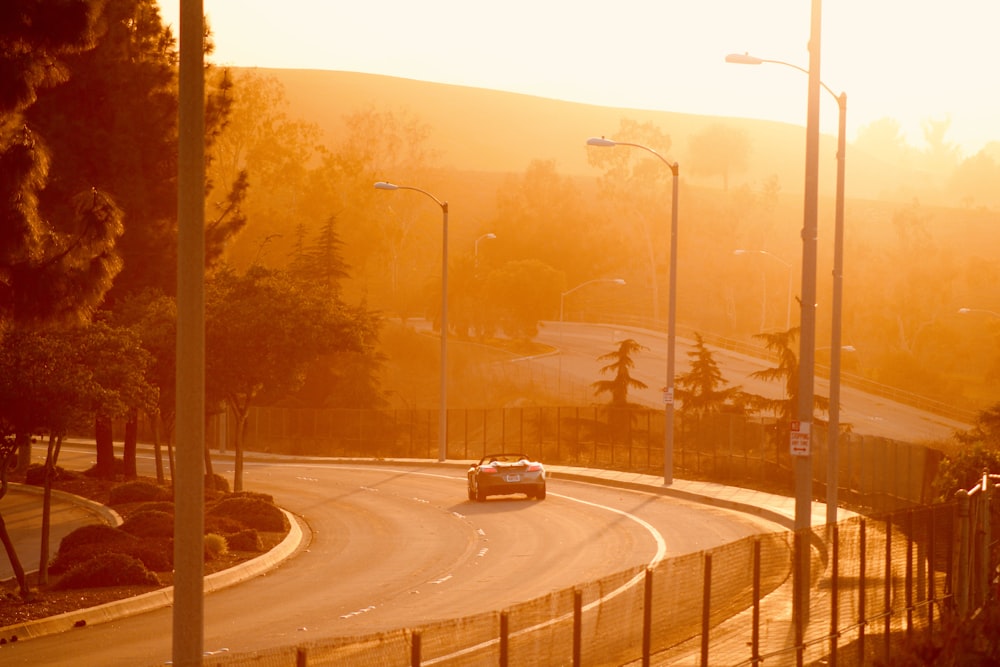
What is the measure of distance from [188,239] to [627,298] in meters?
140

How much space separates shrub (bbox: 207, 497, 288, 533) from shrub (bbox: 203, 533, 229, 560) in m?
3.28

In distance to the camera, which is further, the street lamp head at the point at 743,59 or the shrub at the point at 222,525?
the shrub at the point at 222,525

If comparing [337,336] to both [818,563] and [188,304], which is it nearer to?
[818,563]

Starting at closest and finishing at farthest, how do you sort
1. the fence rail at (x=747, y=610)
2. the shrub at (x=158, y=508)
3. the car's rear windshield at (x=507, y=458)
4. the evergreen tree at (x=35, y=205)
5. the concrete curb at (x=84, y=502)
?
the fence rail at (x=747, y=610), the evergreen tree at (x=35, y=205), the shrub at (x=158, y=508), the concrete curb at (x=84, y=502), the car's rear windshield at (x=507, y=458)

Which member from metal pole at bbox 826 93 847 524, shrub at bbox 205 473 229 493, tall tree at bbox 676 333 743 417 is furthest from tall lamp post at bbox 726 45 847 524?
tall tree at bbox 676 333 743 417

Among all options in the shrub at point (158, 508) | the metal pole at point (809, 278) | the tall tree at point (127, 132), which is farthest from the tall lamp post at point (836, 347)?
the tall tree at point (127, 132)

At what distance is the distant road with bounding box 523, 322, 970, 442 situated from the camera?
80.8m

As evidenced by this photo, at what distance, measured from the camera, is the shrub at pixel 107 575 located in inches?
864

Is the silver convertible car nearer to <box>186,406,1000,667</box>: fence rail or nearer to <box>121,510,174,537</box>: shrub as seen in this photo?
<box>121,510,174,537</box>: shrub

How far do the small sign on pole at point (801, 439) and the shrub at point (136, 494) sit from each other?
66.4 feet

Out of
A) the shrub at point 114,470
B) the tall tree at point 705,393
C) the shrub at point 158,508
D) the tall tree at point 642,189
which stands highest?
the tall tree at point 642,189

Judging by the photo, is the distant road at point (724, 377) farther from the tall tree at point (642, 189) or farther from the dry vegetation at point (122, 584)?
the dry vegetation at point (122, 584)

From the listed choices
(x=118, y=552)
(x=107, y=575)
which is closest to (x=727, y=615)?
(x=107, y=575)

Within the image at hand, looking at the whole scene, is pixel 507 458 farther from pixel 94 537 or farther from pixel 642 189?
pixel 642 189
